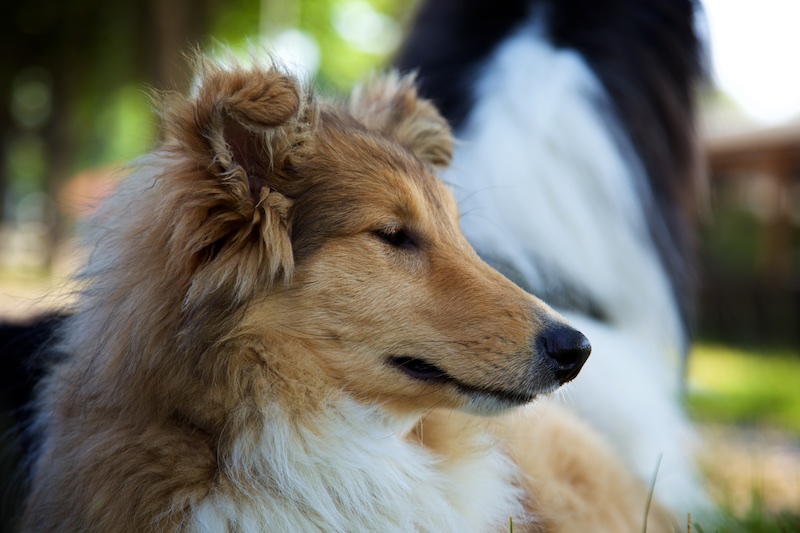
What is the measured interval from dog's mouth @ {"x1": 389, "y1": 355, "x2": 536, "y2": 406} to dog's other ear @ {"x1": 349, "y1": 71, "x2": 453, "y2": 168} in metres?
0.97

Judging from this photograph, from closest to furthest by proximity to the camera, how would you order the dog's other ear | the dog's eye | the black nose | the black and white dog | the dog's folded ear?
1. the dog's folded ear
2. the black nose
3. the dog's eye
4. the dog's other ear
5. the black and white dog

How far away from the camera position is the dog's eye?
2568mm

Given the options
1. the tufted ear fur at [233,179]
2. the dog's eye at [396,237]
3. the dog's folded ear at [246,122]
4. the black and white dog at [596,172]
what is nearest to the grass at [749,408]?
the black and white dog at [596,172]

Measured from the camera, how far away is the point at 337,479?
2.46 meters

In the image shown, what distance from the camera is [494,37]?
174 inches

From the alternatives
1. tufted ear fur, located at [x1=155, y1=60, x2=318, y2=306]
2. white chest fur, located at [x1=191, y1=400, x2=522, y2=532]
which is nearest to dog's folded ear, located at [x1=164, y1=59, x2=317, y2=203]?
tufted ear fur, located at [x1=155, y1=60, x2=318, y2=306]

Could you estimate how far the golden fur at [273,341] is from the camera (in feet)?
7.63

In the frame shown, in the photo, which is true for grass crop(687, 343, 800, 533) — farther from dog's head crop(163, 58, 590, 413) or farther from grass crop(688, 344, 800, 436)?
dog's head crop(163, 58, 590, 413)

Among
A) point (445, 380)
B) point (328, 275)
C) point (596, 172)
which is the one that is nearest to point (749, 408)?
point (596, 172)

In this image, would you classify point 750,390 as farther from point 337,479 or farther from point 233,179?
point 233,179

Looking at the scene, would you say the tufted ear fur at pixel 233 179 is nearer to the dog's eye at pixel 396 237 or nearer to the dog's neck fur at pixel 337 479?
the dog's eye at pixel 396 237

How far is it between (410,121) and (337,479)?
1485 millimetres

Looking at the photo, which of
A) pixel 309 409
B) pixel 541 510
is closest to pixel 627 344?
pixel 541 510

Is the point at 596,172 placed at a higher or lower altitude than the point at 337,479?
higher
